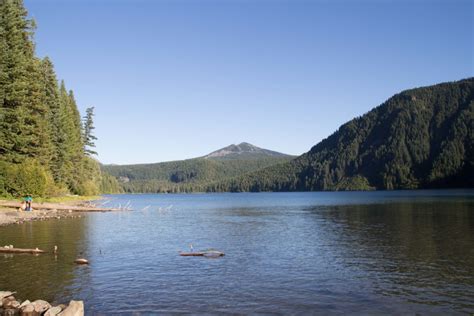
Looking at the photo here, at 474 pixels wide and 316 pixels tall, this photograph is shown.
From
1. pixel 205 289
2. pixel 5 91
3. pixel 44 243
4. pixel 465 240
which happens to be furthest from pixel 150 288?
pixel 5 91

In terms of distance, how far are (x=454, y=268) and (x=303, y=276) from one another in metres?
9.32

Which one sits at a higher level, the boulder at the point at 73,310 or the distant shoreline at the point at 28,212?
the distant shoreline at the point at 28,212

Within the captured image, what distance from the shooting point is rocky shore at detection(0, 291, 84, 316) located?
50.1 ft

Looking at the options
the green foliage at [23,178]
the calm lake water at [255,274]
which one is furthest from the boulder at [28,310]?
the green foliage at [23,178]

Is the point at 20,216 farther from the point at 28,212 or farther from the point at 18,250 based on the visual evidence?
the point at 18,250

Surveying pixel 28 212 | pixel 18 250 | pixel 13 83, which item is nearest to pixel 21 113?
pixel 13 83

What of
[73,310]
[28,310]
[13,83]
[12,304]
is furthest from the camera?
[13,83]

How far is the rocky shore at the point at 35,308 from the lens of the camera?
1528cm

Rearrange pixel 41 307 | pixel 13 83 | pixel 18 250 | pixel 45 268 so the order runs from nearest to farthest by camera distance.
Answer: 1. pixel 41 307
2. pixel 45 268
3. pixel 18 250
4. pixel 13 83

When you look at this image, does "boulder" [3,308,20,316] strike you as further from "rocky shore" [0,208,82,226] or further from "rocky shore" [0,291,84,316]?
"rocky shore" [0,208,82,226]

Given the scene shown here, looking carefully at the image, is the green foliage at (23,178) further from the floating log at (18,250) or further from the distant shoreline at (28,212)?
the floating log at (18,250)

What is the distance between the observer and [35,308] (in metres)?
16.2

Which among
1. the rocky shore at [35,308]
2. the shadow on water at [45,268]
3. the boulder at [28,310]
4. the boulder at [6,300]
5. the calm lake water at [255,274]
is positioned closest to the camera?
the rocky shore at [35,308]

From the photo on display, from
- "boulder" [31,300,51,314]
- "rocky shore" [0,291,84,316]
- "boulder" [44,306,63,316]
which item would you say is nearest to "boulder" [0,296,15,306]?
"rocky shore" [0,291,84,316]
